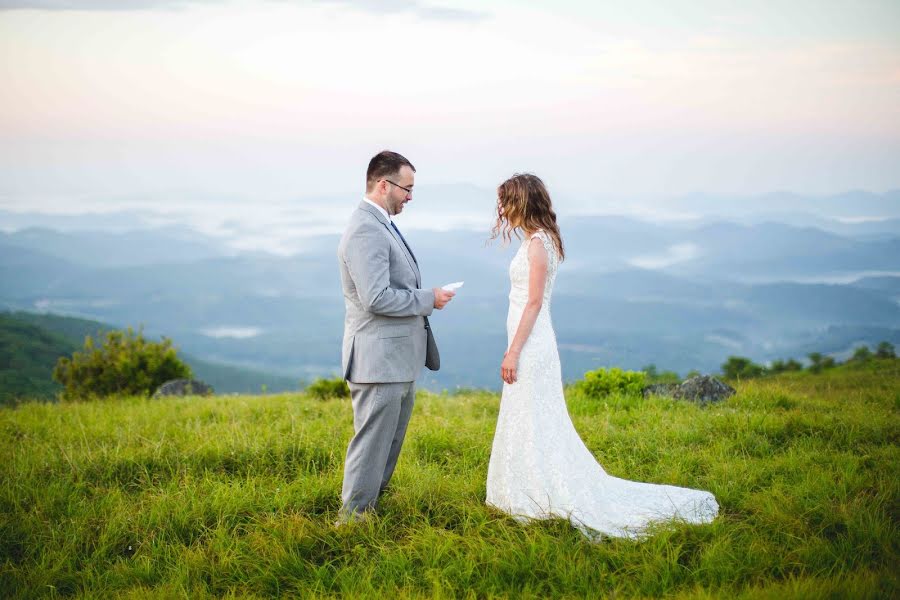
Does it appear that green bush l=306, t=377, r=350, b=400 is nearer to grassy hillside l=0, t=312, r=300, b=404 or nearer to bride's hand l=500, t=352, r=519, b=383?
bride's hand l=500, t=352, r=519, b=383

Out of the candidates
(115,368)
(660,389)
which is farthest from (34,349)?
(660,389)

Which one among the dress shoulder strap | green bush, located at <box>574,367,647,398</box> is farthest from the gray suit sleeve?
green bush, located at <box>574,367,647,398</box>

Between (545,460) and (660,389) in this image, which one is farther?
(660,389)

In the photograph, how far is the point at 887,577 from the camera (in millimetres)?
3875

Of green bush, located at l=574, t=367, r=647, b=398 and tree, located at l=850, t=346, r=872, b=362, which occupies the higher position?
green bush, located at l=574, t=367, r=647, b=398

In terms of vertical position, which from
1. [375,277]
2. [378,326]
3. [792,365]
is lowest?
[792,365]

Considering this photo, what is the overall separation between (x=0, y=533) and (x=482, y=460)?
4182 mm

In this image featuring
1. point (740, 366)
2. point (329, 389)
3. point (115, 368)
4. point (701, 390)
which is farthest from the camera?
point (740, 366)

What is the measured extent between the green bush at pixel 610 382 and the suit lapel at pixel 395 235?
16.4 feet

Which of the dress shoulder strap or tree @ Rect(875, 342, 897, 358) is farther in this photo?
tree @ Rect(875, 342, 897, 358)

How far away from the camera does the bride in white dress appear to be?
4941 mm

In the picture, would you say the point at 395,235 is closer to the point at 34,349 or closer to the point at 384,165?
the point at 384,165

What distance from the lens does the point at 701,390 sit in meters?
9.06

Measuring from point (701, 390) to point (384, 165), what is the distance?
6.28 metres
